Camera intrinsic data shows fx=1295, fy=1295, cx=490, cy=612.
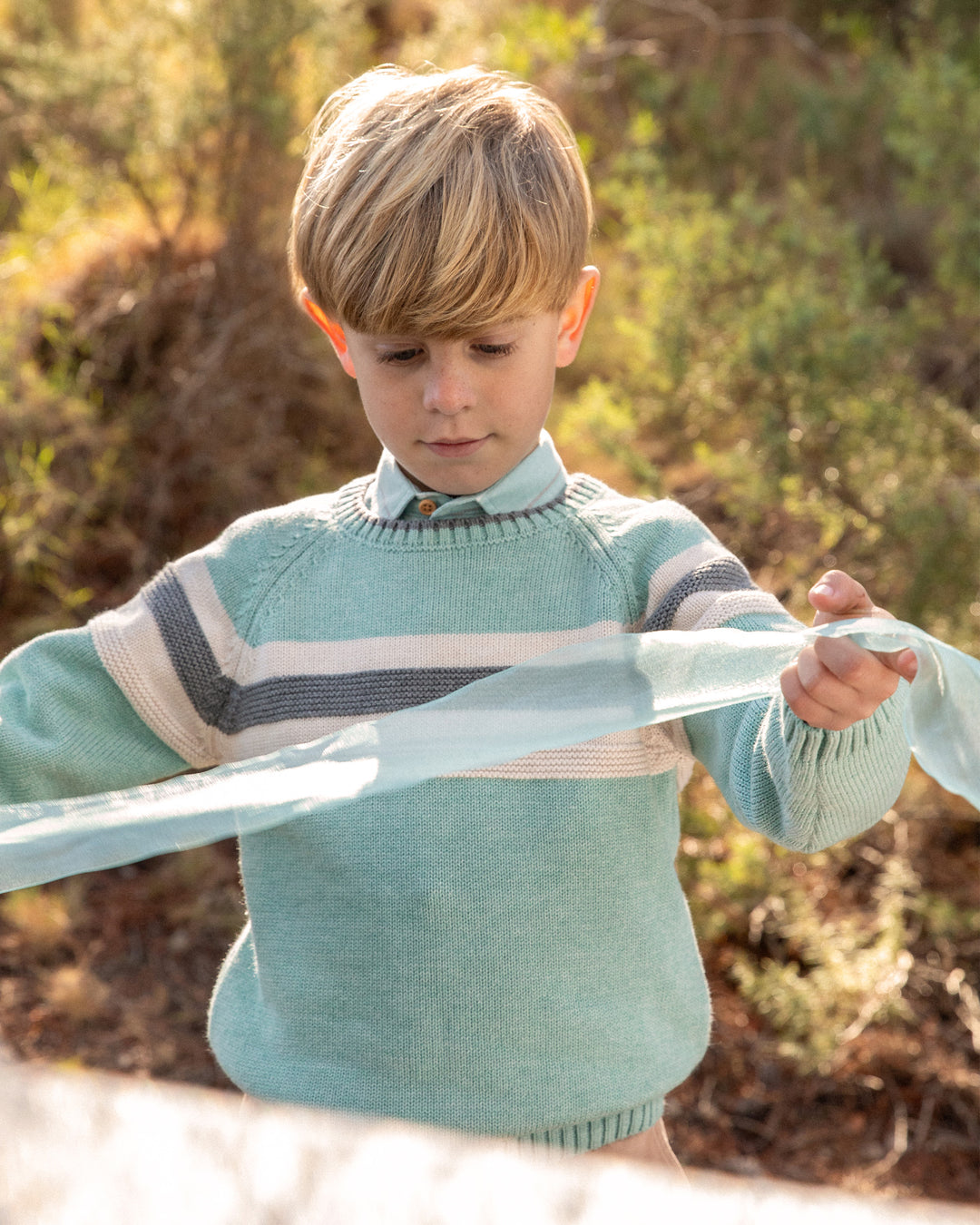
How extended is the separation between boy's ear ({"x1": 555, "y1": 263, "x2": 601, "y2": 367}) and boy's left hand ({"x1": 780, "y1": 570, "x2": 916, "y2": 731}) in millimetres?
441

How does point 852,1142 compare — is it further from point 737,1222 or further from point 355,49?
point 355,49

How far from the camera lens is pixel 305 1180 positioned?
49cm

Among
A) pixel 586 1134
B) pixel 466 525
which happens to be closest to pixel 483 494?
pixel 466 525

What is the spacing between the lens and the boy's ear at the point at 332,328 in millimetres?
1368

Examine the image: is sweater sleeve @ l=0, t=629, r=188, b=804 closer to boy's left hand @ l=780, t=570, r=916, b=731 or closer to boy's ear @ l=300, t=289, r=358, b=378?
boy's ear @ l=300, t=289, r=358, b=378

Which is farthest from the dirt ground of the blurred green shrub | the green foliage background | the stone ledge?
the stone ledge

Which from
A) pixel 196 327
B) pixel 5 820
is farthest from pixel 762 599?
pixel 196 327

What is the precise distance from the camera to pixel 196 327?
12.9 feet

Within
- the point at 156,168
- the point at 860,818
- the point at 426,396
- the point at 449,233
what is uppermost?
the point at 449,233

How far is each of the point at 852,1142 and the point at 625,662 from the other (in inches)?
75.1

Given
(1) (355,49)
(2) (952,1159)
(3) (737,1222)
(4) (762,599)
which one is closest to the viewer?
(3) (737,1222)

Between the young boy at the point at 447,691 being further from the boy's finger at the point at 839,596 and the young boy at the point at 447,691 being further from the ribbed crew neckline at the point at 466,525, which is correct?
the boy's finger at the point at 839,596

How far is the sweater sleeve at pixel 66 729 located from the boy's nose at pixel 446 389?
45 cm

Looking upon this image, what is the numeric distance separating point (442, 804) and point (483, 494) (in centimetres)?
33
